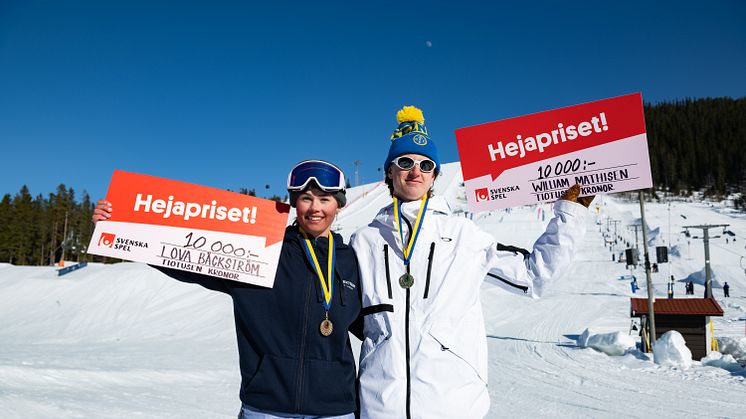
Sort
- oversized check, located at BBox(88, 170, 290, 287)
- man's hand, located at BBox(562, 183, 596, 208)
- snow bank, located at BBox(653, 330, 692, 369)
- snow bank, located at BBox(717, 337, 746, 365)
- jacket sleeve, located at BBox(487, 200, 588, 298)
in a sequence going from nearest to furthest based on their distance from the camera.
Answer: jacket sleeve, located at BBox(487, 200, 588, 298)
oversized check, located at BBox(88, 170, 290, 287)
man's hand, located at BBox(562, 183, 596, 208)
snow bank, located at BBox(653, 330, 692, 369)
snow bank, located at BBox(717, 337, 746, 365)

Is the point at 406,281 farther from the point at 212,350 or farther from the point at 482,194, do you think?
the point at 212,350

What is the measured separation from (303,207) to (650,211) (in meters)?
75.0

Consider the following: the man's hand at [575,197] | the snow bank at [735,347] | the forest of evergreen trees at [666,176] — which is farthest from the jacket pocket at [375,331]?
the forest of evergreen trees at [666,176]

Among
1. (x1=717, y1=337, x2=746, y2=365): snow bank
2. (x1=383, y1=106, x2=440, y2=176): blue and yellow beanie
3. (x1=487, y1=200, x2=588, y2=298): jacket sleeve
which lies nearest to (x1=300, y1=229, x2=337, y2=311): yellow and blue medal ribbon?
(x1=383, y1=106, x2=440, y2=176): blue and yellow beanie

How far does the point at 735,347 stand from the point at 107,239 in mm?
16030

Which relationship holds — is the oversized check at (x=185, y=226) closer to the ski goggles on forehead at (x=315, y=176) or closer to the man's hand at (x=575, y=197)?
the ski goggles on forehead at (x=315, y=176)

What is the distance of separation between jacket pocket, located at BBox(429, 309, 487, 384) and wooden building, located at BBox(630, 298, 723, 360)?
13.7m

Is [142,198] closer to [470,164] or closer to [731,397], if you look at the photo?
[470,164]

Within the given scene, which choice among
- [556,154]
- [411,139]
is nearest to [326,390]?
[411,139]

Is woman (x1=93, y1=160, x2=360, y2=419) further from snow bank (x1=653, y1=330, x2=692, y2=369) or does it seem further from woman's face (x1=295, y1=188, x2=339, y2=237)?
snow bank (x1=653, y1=330, x2=692, y2=369)

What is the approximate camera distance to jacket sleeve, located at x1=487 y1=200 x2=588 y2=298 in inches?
111

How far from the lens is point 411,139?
9.87ft

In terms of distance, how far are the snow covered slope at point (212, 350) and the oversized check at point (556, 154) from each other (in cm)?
106

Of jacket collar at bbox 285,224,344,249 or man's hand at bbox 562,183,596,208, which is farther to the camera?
man's hand at bbox 562,183,596,208
